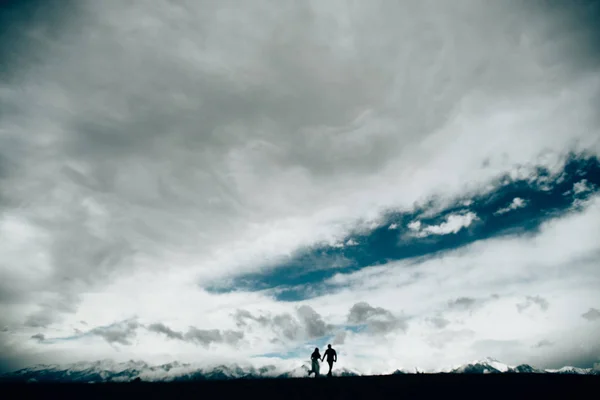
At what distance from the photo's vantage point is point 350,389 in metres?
14.7

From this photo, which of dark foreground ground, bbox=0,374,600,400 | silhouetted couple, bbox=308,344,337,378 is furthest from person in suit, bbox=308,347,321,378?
dark foreground ground, bbox=0,374,600,400

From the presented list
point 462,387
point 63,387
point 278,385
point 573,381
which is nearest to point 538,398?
point 462,387

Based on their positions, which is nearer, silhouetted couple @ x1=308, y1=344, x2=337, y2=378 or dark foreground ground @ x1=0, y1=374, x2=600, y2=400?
dark foreground ground @ x1=0, y1=374, x2=600, y2=400

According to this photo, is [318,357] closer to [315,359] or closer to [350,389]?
[315,359]

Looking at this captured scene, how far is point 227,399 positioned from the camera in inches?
503

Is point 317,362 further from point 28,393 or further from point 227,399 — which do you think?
point 28,393

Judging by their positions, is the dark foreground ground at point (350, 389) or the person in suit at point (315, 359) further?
the person in suit at point (315, 359)

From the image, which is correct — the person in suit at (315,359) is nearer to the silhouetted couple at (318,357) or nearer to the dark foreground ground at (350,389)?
the silhouetted couple at (318,357)

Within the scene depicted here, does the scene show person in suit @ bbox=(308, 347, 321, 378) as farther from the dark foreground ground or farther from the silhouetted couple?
the dark foreground ground

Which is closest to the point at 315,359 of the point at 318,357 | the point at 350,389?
the point at 318,357

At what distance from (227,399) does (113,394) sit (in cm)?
554

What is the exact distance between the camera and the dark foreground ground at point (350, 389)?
13070 mm

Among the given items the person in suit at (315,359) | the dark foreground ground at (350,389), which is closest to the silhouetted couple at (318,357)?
the person in suit at (315,359)

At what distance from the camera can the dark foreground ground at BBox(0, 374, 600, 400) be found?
13.1 metres
